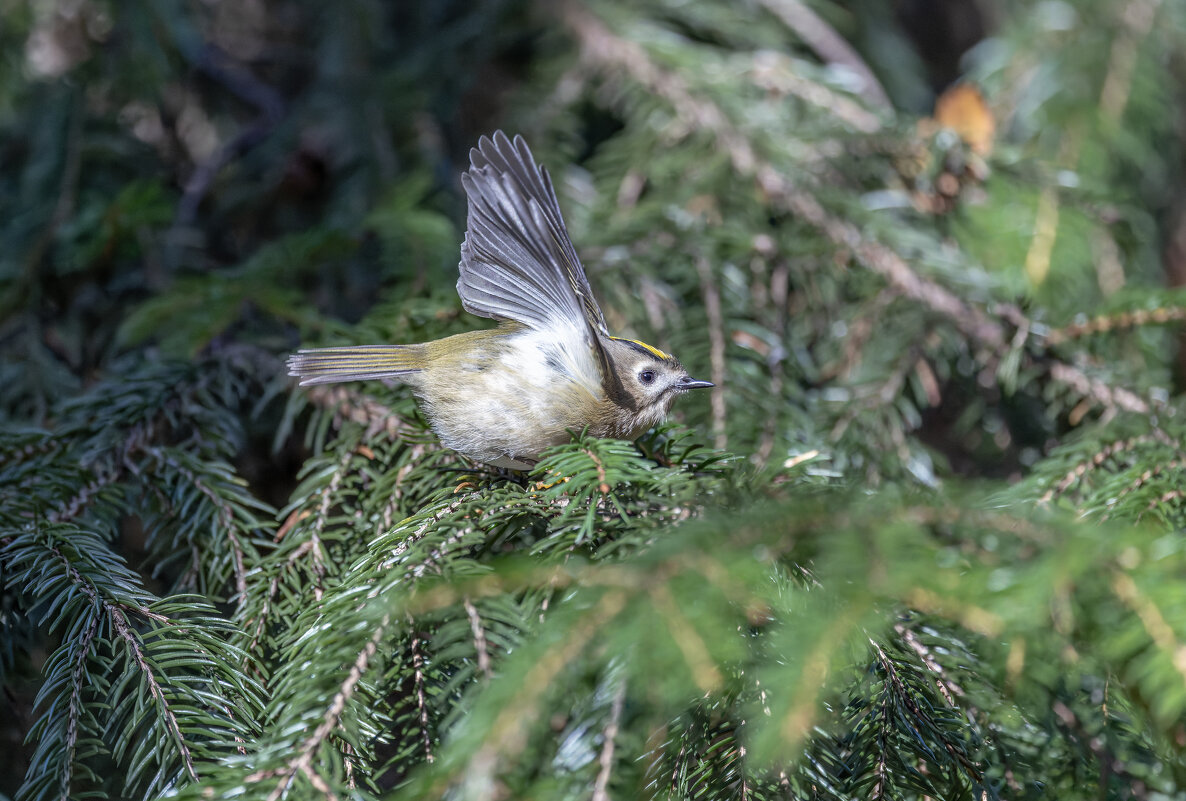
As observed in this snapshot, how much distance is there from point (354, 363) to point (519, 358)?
0.33m

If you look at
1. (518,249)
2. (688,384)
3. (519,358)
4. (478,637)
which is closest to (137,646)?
(478,637)

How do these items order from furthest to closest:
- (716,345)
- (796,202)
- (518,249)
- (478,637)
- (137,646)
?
(796,202) → (716,345) → (518,249) → (137,646) → (478,637)

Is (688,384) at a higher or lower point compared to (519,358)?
lower

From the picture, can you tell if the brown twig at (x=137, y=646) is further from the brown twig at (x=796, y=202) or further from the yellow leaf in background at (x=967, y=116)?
the yellow leaf in background at (x=967, y=116)

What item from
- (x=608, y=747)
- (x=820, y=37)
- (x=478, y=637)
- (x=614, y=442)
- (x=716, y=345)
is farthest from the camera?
(x=820, y=37)

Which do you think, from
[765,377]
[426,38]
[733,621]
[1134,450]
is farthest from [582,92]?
[733,621]

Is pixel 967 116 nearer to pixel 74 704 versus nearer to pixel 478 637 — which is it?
pixel 478 637

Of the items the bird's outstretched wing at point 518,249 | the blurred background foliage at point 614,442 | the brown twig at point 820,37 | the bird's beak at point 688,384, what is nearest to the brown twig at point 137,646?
the blurred background foliage at point 614,442

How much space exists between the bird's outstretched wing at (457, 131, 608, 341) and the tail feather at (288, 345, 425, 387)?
0.56 ft

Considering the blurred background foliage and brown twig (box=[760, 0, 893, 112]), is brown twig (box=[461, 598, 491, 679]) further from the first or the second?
brown twig (box=[760, 0, 893, 112])

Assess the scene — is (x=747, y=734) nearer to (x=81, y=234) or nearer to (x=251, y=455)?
(x=251, y=455)

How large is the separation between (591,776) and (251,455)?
66.5 inches

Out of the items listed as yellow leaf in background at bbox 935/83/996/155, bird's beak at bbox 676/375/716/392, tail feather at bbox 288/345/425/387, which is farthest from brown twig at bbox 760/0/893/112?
tail feather at bbox 288/345/425/387

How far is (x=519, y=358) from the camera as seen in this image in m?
1.63
